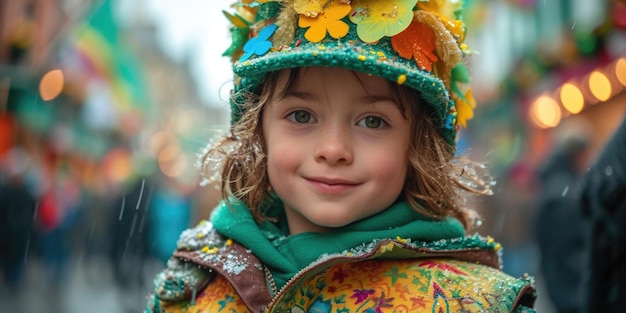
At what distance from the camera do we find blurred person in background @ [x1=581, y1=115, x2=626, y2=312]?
9.20 feet

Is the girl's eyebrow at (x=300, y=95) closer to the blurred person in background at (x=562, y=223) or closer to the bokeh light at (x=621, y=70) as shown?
the blurred person in background at (x=562, y=223)

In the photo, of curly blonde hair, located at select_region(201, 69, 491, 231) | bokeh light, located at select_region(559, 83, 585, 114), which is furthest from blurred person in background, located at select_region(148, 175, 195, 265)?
bokeh light, located at select_region(559, 83, 585, 114)

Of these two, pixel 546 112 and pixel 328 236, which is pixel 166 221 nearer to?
pixel 328 236

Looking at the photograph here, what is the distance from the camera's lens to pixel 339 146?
2.02 meters

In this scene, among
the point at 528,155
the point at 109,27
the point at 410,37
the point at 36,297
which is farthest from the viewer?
the point at 528,155

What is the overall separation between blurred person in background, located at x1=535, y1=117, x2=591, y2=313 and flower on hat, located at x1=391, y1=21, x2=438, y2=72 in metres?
3.50

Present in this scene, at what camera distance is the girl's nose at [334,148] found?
202cm

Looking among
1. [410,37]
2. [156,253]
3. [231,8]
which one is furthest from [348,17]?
[156,253]

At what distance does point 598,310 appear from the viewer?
298 cm

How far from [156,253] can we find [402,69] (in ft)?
31.7

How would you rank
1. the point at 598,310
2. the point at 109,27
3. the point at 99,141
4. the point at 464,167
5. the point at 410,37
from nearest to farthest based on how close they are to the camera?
the point at 410,37 → the point at 464,167 → the point at 598,310 → the point at 109,27 → the point at 99,141

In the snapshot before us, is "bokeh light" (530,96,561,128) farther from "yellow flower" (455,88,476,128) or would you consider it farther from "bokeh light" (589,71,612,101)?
"yellow flower" (455,88,476,128)

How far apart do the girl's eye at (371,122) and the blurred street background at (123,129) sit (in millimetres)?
560

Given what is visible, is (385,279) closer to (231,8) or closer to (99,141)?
(231,8)
